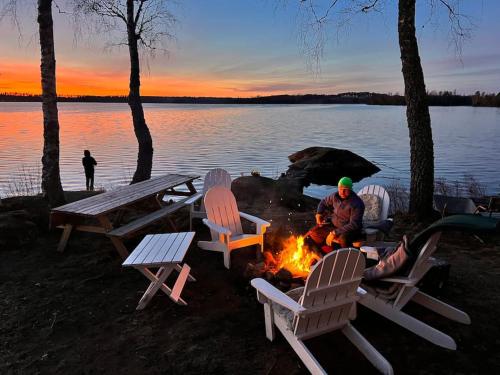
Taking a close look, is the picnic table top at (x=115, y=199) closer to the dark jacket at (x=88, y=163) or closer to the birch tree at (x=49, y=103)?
the birch tree at (x=49, y=103)

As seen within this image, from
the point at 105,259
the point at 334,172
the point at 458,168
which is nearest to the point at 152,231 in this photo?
the point at 105,259

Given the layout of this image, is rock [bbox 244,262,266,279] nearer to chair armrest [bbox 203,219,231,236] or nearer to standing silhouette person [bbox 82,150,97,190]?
chair armrest [bbox 203,219,231,236]

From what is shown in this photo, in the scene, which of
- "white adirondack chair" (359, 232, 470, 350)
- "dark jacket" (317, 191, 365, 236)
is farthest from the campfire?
"white adirondack chair" (359, 232, 470, 350)

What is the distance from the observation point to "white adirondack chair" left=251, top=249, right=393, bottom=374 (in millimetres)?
3186

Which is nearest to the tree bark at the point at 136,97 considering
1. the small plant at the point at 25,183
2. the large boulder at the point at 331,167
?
the small plant at the point at 25,183

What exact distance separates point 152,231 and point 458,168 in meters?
20.6

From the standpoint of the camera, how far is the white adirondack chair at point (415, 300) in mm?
3738

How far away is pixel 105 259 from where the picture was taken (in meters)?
5.76

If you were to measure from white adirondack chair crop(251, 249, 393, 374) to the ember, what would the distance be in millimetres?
1167

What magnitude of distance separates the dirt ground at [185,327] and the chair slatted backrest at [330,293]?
13.8 inches

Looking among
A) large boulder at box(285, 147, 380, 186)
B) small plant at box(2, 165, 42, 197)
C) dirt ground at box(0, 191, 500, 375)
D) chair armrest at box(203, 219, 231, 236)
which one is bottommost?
large boulder at box(285, 147, 380, 186)

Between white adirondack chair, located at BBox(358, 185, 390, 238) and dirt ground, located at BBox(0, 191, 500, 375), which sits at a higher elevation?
white adirondack chair, located at BBox(358, 185, 390, 238)

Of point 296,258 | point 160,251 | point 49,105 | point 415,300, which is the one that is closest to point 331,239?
point 296,258

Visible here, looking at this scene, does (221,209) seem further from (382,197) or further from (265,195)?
(265,195)
